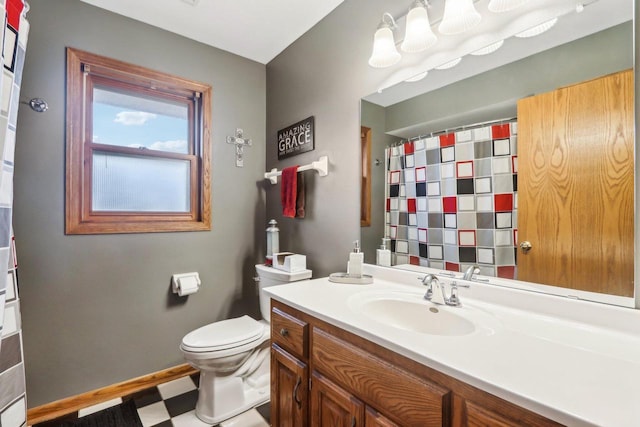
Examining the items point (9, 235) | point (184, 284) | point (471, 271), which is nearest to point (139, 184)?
point (184, 284)

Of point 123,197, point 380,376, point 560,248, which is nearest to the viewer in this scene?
point 380,376

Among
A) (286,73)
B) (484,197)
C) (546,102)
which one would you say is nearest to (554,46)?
(546,102)

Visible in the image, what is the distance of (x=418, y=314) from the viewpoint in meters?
1.09

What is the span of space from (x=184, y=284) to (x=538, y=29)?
2.20 metres

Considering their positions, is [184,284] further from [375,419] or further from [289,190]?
[375,419]

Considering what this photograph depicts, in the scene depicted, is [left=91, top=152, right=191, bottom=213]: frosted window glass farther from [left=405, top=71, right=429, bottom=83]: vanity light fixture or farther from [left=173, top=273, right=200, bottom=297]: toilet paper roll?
[left=405, top=71, right=429, bottom=83]: vanity light fixture

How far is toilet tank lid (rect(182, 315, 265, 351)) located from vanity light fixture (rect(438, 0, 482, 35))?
1728mm

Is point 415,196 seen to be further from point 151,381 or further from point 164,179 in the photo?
point 151,381

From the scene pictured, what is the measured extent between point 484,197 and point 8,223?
180 cm

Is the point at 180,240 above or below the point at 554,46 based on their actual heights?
below

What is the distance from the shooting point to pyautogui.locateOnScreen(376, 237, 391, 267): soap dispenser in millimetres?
1459

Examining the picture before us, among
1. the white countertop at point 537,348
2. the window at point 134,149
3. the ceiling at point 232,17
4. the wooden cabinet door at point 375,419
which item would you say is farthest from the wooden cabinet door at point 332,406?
the ceiling at point 232,17

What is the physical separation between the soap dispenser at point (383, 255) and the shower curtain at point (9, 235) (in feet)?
4.88

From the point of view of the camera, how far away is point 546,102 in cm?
95
